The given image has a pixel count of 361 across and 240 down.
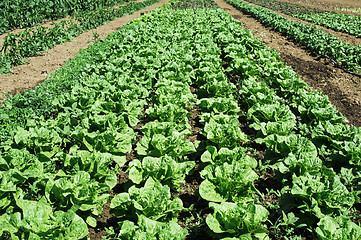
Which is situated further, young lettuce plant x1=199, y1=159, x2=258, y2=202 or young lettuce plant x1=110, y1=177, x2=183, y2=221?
young lettuce plant x1=199, y1=159, x2=258, y2=202

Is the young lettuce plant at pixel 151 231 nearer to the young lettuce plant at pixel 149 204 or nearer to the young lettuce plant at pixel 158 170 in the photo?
the young lettuce plant at pixel 149 204

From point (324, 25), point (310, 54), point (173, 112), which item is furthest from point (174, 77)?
point (324, 25)

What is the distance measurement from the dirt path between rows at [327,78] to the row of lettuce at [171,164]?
1502 mm

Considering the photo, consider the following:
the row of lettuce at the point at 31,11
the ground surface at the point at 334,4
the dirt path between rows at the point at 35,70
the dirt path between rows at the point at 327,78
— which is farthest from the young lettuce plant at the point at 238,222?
the ground surface at the point at 334,4

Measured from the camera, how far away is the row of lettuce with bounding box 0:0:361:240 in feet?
9.71

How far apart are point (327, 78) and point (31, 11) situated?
15941mm

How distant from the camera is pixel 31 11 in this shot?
48.4 feet

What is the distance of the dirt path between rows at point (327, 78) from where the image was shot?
22.3 ft

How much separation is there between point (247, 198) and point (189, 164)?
0.99 meters

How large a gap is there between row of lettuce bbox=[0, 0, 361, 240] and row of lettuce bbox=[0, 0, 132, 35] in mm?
9368

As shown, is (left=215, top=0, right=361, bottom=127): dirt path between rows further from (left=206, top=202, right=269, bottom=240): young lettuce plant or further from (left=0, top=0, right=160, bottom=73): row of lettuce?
(left=0, top=0, right=160, bottom=73): row of lettuce

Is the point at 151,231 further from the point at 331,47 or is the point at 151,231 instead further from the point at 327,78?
the point at 331,47

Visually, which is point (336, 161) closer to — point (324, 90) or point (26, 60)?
point (324, 90)

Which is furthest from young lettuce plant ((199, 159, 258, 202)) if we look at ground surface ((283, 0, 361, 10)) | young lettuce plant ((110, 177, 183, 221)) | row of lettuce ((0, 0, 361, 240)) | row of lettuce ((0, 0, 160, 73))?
ground surface ((283, 0, 361, 10))
